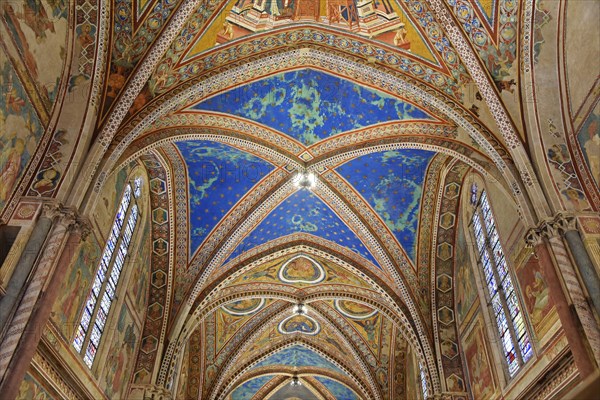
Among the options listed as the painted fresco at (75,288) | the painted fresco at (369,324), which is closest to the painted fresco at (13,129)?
the painted fresco at (75,288)

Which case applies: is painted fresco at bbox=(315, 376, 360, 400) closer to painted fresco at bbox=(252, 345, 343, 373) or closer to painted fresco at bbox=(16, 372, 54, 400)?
painted fresco at bbox=(252, 345, 343, 373)

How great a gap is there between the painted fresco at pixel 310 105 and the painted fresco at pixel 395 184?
54.0 inches

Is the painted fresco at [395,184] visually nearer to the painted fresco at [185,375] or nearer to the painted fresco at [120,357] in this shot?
the painted fresco at [120,357]

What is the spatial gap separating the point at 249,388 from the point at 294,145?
1552 centimetres

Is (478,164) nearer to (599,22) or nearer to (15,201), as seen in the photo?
(599,22)

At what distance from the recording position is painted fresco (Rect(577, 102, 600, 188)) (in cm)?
891

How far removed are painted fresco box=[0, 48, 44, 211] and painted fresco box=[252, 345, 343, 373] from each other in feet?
53.2

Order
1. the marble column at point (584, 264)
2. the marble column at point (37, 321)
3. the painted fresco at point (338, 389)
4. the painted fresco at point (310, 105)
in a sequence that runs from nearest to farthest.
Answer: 1. the marble column at point (37, 321)
2. the marble column at point (584, 264)
3. the painted fresco at point (310, 105)
4. the painted fresco at point (338, 389)

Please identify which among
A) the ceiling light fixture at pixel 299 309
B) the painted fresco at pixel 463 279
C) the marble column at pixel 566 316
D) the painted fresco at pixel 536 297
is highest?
the ceiling light fixture at pixel 299 309

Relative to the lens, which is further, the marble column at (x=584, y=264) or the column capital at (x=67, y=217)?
the column capital at (x=67, y=217)

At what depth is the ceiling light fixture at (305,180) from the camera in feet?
46.3

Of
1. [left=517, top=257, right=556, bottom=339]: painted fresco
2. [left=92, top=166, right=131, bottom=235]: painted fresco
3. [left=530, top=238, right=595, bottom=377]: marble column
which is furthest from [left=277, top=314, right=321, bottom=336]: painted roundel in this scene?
[left=530, top=238, right=595, bottom=377]: marble column

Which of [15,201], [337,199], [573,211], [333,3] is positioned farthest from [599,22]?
[15,201]

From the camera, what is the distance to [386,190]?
48.7 feet
